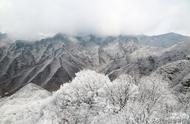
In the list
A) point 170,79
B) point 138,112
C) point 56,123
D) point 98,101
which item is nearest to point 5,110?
point 56,123

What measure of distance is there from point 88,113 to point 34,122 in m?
22.6

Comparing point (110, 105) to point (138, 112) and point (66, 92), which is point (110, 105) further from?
point (138, 112)

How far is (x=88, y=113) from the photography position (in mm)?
49062

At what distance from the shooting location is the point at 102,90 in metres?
53.3

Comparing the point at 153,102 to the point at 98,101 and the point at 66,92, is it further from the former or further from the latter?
the point at 66,92

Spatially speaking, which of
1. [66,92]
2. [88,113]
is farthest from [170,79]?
[88,113]

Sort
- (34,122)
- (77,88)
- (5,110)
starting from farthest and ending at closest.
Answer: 1. (5,110)
2. (34,122)
3. (77,88)

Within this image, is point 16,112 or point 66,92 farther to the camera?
point 16,112

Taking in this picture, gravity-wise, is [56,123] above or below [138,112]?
below

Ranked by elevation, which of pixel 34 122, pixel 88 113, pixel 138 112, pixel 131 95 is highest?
pixel 138 112

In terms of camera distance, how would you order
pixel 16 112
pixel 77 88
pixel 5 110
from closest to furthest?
pixel 77 88, pixel 16 112, pixel 5 110

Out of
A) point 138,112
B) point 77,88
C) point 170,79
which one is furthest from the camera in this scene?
point 170,79

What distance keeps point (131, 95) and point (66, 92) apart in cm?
1517

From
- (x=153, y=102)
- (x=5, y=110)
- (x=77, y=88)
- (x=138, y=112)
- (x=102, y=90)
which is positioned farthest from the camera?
(x=5, y=110)
